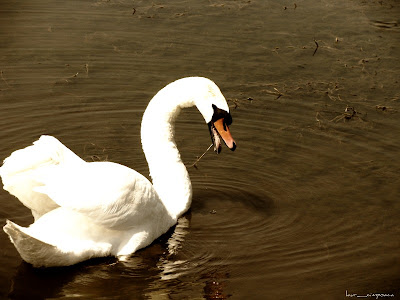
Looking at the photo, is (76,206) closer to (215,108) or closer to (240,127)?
(215,108)

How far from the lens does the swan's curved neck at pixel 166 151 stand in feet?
24.5

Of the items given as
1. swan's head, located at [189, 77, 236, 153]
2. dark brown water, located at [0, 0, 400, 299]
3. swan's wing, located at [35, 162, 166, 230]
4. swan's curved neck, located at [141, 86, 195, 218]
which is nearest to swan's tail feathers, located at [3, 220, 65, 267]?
dark brown water, located at [0, 0, 400, 299]

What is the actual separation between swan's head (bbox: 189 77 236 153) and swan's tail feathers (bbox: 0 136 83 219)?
1.29 metres

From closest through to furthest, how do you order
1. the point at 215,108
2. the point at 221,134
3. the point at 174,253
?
1. the point at 174,253
2. the point at 215,108
3. the point at 221,134

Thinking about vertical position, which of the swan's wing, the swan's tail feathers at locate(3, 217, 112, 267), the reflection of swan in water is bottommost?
the reflection of swan in water

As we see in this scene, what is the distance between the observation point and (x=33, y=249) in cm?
604

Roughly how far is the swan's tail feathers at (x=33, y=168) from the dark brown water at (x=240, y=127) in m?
0.48

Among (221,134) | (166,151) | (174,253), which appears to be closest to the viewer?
(174,253)

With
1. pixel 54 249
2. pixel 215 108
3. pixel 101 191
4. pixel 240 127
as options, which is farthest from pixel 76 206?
pixel 240 127

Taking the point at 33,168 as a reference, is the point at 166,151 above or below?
below

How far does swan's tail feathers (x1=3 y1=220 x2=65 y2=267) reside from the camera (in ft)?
19.1

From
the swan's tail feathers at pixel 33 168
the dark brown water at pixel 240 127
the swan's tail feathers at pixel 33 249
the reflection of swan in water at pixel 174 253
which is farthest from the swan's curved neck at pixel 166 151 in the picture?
the swan's tail feathers at pixel 33 249

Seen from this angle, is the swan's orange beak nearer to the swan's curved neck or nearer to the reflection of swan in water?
the swan's curved neck

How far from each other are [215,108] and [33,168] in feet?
5.66
